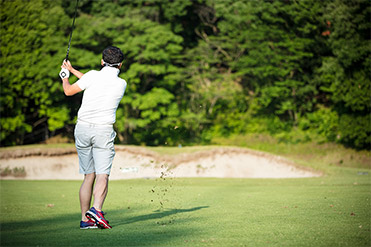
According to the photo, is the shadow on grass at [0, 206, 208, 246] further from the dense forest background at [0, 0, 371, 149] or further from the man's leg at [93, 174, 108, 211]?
the dense forest background at [0, 0, 371, 149]

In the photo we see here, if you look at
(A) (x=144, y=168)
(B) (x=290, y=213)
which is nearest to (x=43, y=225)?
(B) (x=290, y=213)

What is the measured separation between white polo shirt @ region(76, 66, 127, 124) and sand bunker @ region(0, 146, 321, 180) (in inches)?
589

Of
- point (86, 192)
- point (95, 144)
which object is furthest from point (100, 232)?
point (95, 144)

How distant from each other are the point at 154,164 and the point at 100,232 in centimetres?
1580

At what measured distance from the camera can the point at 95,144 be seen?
601 cm

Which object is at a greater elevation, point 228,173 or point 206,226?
point 206,226

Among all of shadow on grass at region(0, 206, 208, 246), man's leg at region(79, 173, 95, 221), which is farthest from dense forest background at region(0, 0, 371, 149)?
man's leg at region(79, 173, 95, 221)

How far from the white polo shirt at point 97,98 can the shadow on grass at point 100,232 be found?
1.33 metres

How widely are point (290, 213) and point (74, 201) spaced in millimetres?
4697

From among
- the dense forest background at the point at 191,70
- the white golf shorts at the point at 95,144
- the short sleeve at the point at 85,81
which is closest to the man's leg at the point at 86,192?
the white golf shorts at the point at 95,144

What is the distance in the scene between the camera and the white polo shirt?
6.00 meters

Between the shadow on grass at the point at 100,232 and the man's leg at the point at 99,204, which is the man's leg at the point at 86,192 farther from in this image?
the shadow on grass at the point at 100,232

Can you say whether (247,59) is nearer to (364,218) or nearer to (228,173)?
(228,173)

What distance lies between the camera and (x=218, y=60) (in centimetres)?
3275
